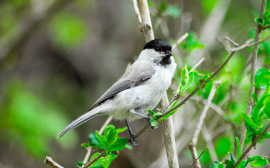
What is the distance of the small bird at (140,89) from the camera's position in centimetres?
254

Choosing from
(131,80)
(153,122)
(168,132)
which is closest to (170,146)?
(168,132)

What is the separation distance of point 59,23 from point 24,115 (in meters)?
1.54

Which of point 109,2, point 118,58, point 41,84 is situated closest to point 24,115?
point 41,84

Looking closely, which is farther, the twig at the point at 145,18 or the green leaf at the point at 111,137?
the twig at the point at 145,18

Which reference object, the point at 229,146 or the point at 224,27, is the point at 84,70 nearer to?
the point at 224,27

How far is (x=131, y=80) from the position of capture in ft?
8.81

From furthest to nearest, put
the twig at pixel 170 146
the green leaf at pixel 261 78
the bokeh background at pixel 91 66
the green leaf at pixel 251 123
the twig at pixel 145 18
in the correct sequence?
the bokeh background at pixel 91 66 → the twig at pixel 145 18 → the twig at pixel 170 146 → the green leaf at pixel 261 78 → the green leaf at pixel 251 123

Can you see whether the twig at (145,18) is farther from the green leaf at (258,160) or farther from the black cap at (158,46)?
the green leaf at (258,160)

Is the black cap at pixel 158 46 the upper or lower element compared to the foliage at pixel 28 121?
upper

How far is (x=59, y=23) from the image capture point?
468 cm

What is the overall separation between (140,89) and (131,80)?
0.13 metres

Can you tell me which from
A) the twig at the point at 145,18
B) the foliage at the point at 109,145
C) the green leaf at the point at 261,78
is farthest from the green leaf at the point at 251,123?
the twig at the point at 145,18

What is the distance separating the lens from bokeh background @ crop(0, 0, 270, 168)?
3041 millimetres

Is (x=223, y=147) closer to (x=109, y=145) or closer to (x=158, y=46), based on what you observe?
(x=158, y=46)
